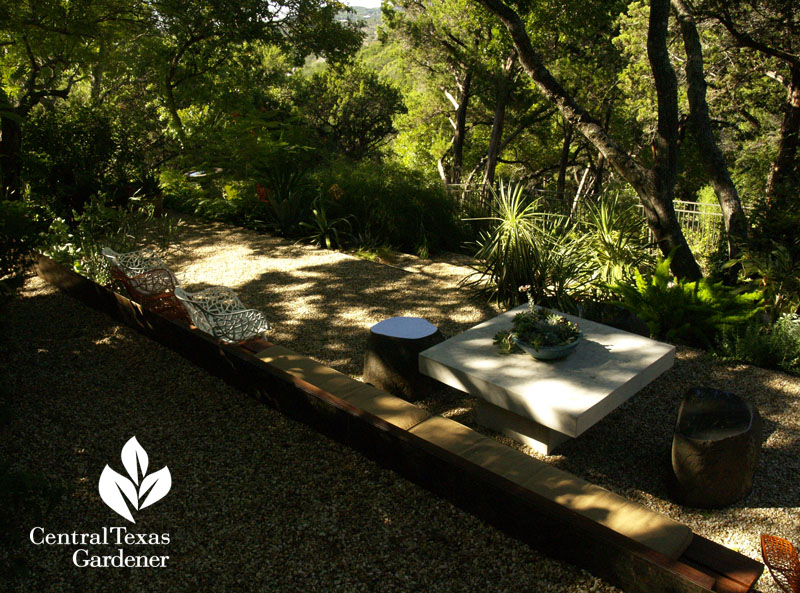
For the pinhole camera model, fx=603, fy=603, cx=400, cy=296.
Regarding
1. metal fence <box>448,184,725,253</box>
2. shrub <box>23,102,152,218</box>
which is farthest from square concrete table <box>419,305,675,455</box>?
shrub <box>23,102,152,218</box>

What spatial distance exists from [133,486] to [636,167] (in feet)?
18.0

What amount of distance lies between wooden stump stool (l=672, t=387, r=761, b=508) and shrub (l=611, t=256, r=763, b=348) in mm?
1903

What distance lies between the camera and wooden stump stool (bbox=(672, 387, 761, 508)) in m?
2.96

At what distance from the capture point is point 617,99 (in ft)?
54.1

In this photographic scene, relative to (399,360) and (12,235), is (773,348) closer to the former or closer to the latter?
(399,360)

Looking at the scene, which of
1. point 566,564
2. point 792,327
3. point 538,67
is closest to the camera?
point 566,564

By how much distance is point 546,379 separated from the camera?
11.5 ft

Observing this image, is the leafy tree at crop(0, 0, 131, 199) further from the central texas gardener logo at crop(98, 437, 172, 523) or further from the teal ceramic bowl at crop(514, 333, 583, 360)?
the teal ceramic bowl at crop(514, 333, 583, 360)

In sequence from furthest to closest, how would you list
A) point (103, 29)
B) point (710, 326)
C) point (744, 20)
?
point (744, 20) < point (103, 29) < point (710, 326)

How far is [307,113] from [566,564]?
24252 millimetres

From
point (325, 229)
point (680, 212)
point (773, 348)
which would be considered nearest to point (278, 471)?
point (773, 348)

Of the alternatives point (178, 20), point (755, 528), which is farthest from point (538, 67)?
Answer: point (178, 20)

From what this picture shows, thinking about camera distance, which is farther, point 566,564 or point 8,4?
point 8,4

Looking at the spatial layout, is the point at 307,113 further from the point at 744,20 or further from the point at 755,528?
the point at 755,528
